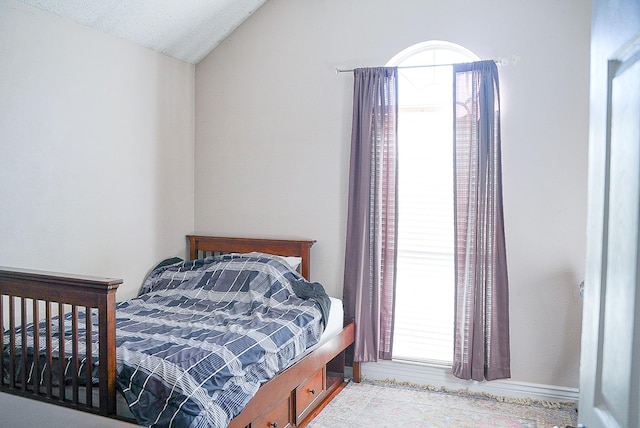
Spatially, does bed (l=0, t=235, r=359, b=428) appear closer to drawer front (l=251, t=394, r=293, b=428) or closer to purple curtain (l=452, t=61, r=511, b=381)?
drawer front (l=251, t=394, r=293, b=428)

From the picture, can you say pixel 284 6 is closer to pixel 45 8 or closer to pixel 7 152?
pixel 45 8

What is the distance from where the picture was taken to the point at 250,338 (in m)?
2.61

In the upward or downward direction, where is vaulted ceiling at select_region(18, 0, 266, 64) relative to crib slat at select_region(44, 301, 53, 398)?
upward

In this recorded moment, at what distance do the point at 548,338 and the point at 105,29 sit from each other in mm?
3313

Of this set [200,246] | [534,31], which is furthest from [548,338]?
[200,246]

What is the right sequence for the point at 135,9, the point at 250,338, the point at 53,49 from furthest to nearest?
the point at 135,9, the point at 53,49, the point at 250,338

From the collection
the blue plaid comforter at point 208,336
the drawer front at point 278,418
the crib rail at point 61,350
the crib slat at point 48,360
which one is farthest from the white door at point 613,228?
the crib slat at point 48,360

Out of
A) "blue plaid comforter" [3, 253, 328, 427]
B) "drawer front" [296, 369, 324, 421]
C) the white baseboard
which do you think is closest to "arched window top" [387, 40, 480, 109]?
"blue plaid comforter" [3, 253, 328, 427]

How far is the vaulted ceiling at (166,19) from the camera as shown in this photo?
314cm

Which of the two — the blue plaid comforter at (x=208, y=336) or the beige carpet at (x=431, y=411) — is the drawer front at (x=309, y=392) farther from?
the blue plaid comforter at (x=208, y=336)

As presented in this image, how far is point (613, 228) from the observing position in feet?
2.87

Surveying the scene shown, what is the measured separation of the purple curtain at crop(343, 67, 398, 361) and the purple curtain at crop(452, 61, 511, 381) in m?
0.43

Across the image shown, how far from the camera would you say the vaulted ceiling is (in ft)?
10.3

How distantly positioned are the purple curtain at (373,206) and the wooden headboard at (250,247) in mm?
364
